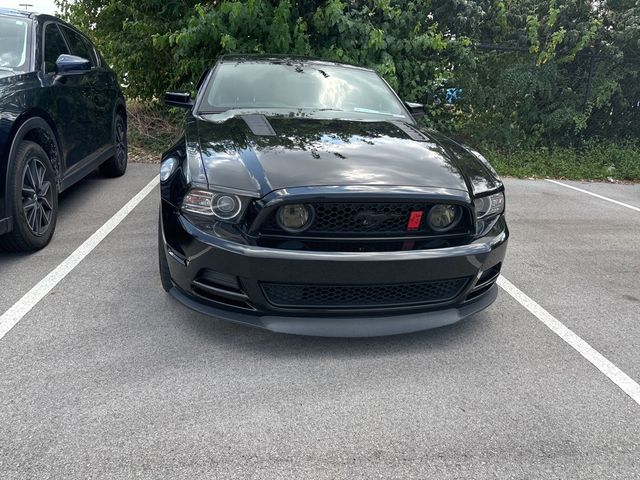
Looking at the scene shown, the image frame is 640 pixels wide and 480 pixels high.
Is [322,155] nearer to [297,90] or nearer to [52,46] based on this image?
[297,90]

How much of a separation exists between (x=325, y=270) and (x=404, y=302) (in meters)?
0.50

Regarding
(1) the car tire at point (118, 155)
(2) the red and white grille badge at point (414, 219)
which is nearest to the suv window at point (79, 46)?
(1) the car tire at point (118, 155)

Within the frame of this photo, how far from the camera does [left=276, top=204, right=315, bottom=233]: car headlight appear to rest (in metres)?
2.39

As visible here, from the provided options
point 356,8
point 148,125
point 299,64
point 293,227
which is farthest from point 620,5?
point 293,227

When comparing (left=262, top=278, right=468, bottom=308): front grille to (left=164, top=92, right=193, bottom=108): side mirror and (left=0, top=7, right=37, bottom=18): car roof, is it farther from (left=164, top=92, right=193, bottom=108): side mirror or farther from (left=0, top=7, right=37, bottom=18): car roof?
(left=0, top=7, right=37, bottom=18): car roof

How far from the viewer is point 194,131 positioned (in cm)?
313

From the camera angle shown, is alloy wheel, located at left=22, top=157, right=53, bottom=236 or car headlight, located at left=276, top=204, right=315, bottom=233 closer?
car headlight, located at left=276, top=204, right=315, bottom=233

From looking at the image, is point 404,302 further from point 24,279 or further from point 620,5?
point 620,5

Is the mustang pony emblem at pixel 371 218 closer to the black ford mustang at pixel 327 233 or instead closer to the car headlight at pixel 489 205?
the black ford mustang at pixel 327 233

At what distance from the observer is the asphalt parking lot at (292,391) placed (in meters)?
1.96

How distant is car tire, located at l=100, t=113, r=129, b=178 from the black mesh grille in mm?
4315

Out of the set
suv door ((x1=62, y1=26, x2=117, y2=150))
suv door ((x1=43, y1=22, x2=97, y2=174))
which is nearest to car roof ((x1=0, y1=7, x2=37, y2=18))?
suv door ((x1=43, y1=22, x2=97, y2=174))

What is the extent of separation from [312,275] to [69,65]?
305 cm

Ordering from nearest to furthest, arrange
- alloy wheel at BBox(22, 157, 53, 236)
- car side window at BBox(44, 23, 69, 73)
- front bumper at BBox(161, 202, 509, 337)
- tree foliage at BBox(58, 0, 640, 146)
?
front bumper at BBox(161, 202, 509, 337) < alloy wheel at BBox(22, 157, 53, 236) < car side window at BBox(44, 23, 69, 73) < tree foliage at BBox(58, 0, 640, 146)
